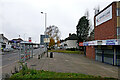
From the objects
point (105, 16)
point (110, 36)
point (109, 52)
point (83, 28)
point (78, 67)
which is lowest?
point (78, 67)

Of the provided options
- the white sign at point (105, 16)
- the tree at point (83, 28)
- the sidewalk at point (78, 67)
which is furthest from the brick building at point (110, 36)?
the tree at point (83, 28)

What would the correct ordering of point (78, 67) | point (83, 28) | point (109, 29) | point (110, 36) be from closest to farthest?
point (78, 67), point (110, 36), point (109, 29), point (83, 28)

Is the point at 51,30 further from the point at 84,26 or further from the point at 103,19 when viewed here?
the point at 103,19

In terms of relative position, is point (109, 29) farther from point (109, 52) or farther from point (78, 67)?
point (78, 67)

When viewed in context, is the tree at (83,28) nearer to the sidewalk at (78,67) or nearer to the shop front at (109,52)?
the shop front at (109,52)

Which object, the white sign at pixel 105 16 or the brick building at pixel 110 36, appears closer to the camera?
the brick building at pixel 110 36

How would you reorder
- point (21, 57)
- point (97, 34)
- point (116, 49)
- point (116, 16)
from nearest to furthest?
point (21, 57) → point (116, 49) → point (116, 16) → point (97, 34)

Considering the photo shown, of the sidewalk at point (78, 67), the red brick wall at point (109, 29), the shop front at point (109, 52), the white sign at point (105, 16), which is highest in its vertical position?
the white sign at point (105, 16)

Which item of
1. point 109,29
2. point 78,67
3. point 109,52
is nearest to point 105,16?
point 109,29

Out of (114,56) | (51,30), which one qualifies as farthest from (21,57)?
(51,30)

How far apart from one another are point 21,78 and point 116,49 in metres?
13.9

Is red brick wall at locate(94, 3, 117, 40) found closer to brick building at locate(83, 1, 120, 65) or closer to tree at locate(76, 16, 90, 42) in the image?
brick building at locate(83, 1, 120, 65)

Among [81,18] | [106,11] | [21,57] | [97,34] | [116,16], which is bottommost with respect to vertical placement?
[21,57]

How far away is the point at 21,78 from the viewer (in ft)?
18.7
